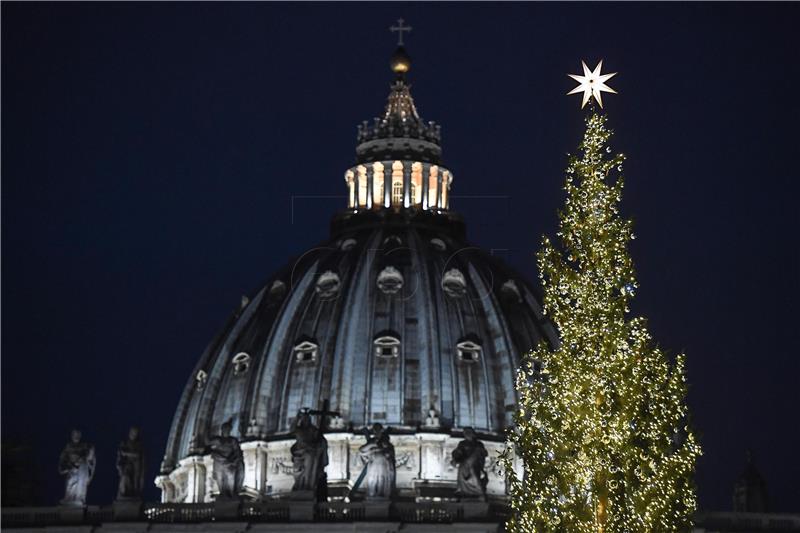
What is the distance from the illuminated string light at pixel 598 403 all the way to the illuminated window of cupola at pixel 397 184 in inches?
3011

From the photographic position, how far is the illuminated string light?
39125 mm

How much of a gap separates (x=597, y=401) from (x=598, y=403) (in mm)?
47

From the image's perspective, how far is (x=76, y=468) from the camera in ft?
262

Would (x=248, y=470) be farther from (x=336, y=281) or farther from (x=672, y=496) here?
(x=672, y=496)

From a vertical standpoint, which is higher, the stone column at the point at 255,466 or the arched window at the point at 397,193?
the arched window at the point at 397,193

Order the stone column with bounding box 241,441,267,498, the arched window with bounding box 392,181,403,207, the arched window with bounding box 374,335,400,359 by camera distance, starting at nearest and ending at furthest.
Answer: the stone column with bounding box 241,441,267,498
the arched window with bounding box 374,335,400,359
the arched window with bounding box 392,181,403,207

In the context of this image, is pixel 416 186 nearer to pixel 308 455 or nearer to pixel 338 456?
pixel 338 456

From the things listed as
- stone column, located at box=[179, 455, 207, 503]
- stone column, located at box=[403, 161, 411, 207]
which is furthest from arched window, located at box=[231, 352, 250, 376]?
stone column, located at box=[403, 161, 411, 207]

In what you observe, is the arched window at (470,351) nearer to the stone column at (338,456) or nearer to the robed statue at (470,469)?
the stone column at (338,456)

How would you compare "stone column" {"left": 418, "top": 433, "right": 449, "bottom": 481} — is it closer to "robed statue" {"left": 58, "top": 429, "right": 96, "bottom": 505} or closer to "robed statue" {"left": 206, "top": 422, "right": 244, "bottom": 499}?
"robed statue" {"left": 206, "top": 422, "right": 244, "bottom": 499}

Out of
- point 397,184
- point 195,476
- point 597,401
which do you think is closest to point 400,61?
point 397,184

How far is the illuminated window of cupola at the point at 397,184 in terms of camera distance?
11719cm

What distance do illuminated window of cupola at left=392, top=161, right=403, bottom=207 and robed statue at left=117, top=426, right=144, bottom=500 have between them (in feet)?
130

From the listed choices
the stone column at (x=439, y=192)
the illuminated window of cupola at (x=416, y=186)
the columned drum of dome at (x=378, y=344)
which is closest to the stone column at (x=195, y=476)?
the columned drum of dome at (x=378, y=344)
